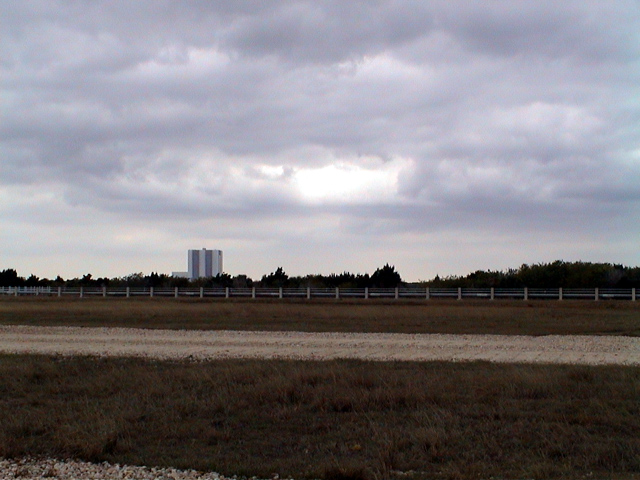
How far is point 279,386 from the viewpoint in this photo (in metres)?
12.3

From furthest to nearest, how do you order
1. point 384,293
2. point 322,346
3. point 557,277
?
1. point 557,277
2. point 384,293
3. point 322,346

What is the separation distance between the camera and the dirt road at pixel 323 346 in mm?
18984

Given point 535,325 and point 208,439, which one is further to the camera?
point 535,325

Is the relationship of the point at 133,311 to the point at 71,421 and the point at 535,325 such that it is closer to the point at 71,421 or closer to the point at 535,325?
the point at 535,325

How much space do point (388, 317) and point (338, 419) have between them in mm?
25497

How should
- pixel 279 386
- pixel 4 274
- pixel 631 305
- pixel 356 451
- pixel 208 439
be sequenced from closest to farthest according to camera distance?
pixel 356 451, pixel 208 439, pixel 279 386, pixel 631 305, pixel 4 274

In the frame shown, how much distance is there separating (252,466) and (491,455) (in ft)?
9.29

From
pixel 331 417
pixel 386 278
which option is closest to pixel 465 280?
pixel 386 278

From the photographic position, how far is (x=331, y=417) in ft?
34.8

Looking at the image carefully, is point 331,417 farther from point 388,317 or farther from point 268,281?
point 268,281

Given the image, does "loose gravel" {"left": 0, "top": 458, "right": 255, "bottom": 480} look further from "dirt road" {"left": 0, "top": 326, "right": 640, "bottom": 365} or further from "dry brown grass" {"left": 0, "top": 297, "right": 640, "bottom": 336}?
"dry brown grass" {"left": 0, "top": 297, "right": 640, "bottom": 336}

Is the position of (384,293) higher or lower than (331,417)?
higher

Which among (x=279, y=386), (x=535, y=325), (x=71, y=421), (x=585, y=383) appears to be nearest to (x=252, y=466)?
(x=71, y=421)

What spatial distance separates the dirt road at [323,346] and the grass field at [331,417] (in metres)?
2.47
